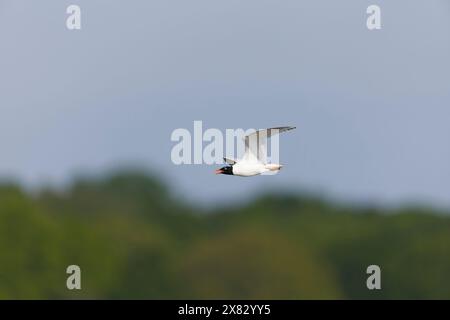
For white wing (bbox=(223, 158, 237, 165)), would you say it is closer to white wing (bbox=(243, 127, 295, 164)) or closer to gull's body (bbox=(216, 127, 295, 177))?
gull's body (bbox=(216, 127, 295, 177))

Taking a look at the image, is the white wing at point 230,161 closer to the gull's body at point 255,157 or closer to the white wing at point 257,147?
the gull's body at point 255,157

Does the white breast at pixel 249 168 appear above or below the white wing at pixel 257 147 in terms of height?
below

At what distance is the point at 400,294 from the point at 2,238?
508cm

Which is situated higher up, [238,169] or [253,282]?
[238,169]

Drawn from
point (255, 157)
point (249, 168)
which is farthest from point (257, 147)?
point (249, 168)

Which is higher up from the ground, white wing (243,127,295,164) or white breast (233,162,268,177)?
white wing (243,127,295,164)

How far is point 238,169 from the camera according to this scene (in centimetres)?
1945

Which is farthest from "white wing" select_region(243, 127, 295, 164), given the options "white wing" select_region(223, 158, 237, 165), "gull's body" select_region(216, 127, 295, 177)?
"white wing" select_region(223, 158, 237, 165)

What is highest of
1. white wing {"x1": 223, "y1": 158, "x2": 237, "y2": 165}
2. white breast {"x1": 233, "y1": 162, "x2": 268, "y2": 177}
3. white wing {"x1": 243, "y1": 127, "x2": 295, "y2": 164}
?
white wing {"x1": 243, "y1": 127, "x2": 295, "y2": 164}

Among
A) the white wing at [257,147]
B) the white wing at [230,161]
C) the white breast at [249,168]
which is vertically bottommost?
the white breast at [249,168]

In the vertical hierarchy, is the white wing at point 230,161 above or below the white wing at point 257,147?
below

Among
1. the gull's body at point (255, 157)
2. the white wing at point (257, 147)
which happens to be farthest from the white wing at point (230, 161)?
the white wing at point (257, 147)
